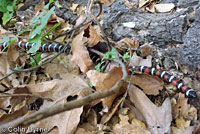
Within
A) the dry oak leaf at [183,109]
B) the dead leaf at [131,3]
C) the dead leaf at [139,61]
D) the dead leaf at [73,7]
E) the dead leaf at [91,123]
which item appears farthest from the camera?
the dead leaf at [73,7]

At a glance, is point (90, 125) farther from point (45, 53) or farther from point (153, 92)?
point (45, 53)

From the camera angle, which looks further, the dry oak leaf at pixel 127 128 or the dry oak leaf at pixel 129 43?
the dry oak leaf at pixel 129 43

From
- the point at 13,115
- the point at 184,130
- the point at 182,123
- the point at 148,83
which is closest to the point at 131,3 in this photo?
A: the point at 148,83

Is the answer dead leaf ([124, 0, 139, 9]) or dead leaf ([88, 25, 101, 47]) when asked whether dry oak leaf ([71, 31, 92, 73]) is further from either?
dead leaf ([124, 0, 139, 9])

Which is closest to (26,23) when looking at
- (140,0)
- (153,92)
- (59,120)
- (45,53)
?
(45,53)

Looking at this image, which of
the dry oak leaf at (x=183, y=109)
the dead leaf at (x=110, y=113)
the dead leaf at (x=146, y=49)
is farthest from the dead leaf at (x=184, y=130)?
the dead leaf at (x=146, y=49)

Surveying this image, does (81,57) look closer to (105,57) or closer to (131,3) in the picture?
(105,57)

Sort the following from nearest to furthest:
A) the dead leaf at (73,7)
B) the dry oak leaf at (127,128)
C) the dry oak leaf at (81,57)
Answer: the dry oak leaf at (127,128) → the dry oak leaf at (81,57) → the dead leaf at (73,7)

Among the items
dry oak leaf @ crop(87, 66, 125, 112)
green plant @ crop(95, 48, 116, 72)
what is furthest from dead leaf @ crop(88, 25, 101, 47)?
dry oak leaf @ crop(87, 66, 125, 112)

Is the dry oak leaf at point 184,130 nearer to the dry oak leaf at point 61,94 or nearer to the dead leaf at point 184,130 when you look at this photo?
the dead leaf at point 184,130
